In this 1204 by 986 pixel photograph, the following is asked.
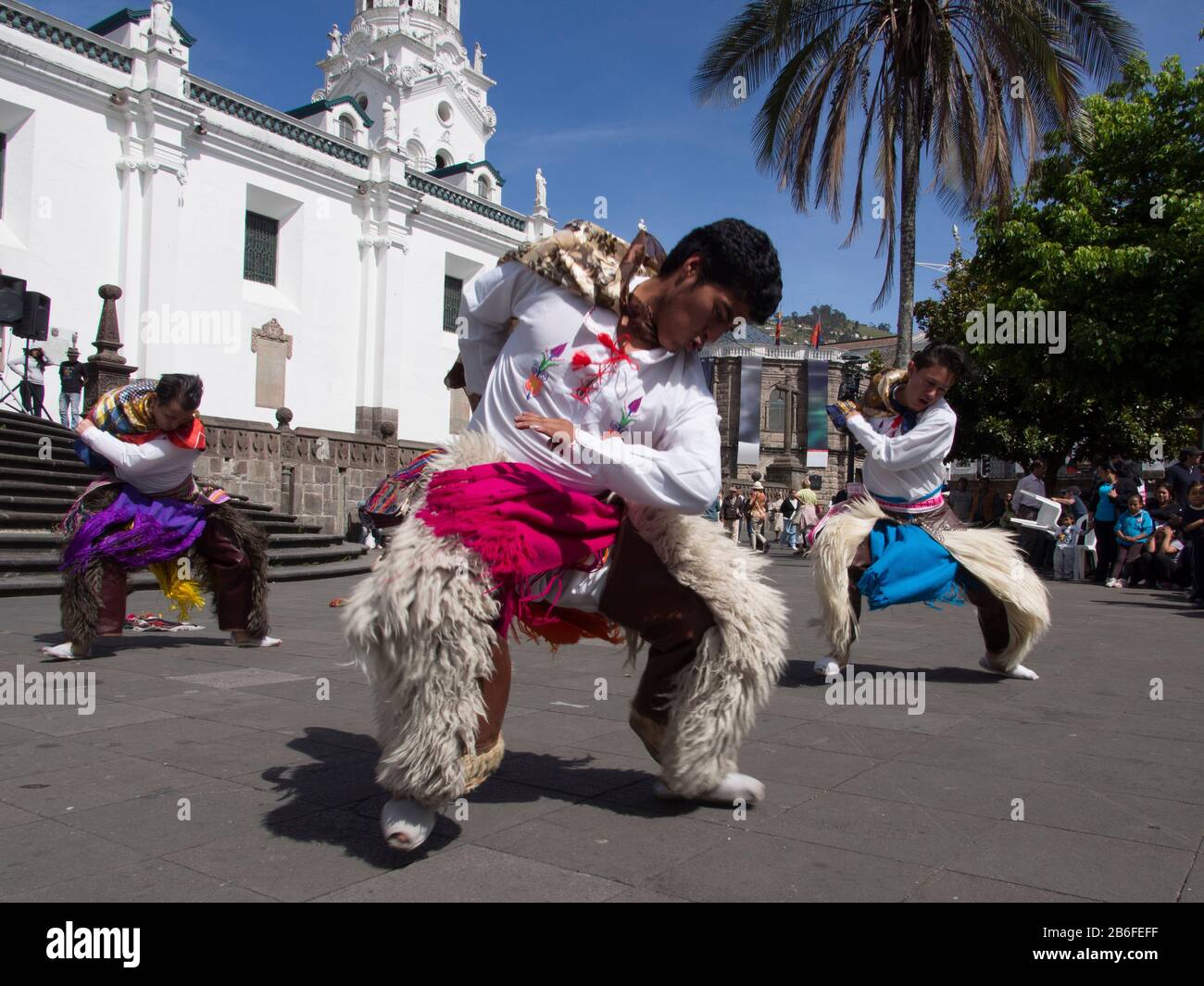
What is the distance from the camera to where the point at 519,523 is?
2750 millimetres

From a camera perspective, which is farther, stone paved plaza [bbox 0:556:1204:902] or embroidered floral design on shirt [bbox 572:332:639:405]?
embroidered floral design on shirt [bbox 572:332:639:405]

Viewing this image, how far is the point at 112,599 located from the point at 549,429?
4643 millimetres

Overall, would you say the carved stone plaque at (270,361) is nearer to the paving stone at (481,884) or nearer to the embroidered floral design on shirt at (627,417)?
the embroidered floral design on shirt at (627,417)

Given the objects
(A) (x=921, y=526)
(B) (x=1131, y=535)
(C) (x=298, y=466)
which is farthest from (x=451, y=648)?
(C) (x=298, y=466)

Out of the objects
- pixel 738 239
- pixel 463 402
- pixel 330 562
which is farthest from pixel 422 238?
pixel 738 239

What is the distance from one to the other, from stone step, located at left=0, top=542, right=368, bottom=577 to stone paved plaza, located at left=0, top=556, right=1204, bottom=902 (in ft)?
18.2

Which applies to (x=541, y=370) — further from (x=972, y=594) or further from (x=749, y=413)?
(x=749, y=413)

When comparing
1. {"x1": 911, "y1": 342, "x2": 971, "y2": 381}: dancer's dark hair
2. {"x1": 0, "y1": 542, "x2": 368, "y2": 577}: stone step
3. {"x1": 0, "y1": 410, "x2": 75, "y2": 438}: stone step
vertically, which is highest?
{"x1": 0, "y1": 410, "x2": 75, "y2": 438}: stone step

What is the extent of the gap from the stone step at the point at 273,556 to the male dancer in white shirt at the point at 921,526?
872 cm

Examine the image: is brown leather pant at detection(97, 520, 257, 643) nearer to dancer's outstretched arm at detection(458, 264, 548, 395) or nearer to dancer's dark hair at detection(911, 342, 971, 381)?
dancer's outstretched arm at detection(458, 264, 548, 395)

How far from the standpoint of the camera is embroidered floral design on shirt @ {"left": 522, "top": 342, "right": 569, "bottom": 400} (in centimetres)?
291

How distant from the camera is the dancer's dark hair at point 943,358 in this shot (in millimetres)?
5504

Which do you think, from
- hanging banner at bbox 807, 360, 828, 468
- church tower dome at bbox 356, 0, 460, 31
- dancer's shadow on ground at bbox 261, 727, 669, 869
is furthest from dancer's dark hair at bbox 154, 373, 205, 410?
hanging banner at bbox 807, 360, 828, 468

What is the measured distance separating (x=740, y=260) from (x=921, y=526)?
134 inches
